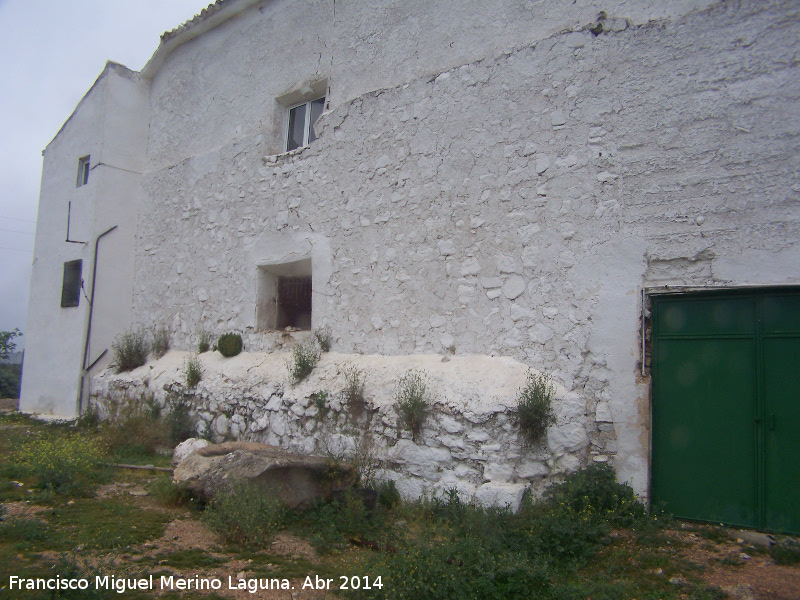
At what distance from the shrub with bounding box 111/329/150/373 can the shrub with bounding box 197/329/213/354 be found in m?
1.49

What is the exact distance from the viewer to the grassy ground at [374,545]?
381 centimetres

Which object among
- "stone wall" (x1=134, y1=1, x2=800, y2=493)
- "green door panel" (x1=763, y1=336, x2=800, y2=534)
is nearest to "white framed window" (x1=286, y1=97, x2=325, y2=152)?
"stone wall" (x1=134, y1=1, x2=800, y2=493)

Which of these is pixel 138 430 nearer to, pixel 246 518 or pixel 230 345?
pixel 230 345

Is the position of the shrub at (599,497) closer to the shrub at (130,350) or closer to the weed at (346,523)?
the weed at (346,523)

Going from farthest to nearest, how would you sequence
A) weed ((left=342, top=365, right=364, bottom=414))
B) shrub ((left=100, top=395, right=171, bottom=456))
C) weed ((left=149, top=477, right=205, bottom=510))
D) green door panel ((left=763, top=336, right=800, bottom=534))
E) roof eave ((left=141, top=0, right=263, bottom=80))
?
roof eave ((left=141, top=0, right=263, bottom=80))
shrub ((left=100, top=395, right=171, bottom=456))
weed ((left=342, top=365, right=364, bottom=414))
weed ((left=149, top=477, right=205, bottom=510))
green door panel ((left=763, top=336, right=800, bottom=534))

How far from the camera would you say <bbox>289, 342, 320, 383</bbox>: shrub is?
730cm

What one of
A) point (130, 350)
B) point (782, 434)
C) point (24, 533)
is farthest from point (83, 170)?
point (782, 434)

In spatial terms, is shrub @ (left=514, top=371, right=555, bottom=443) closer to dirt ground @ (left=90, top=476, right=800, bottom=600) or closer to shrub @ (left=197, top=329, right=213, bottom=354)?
dirt ground @ (left=90, top=476, right=800, bottom=600)

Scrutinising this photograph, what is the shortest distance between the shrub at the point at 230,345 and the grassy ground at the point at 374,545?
2759 millimetres

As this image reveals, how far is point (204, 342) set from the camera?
9023mm

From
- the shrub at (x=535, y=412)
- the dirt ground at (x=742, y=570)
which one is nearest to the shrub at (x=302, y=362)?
the shrub at (x=535, y=412)

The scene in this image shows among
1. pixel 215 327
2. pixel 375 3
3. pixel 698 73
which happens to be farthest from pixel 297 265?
pixel 698 73

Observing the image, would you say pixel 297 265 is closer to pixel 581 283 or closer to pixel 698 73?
pixel 581 283

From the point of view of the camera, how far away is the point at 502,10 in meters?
6.61
